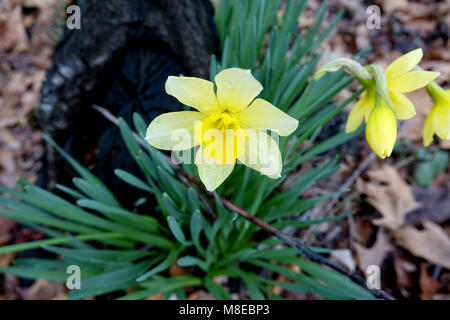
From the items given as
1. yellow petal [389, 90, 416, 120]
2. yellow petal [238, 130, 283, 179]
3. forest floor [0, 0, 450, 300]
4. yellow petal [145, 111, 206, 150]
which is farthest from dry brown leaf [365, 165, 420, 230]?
Answer: yellow petal [145, 111, 206, 150]

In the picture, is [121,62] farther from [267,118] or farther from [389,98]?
[389,98]

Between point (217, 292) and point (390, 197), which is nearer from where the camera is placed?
point (217, 292)

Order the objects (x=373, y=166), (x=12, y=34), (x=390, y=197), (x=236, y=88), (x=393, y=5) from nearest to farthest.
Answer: (x=236, y=88) < (x=390, y=197) < (x=373, y=166) < (x=393, y=5) < (x=12, y=34)

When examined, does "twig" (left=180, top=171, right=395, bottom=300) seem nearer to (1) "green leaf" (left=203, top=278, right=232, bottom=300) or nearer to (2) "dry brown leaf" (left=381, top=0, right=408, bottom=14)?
(1) "green leaf" (left=203, top=278, right=232, bottom=300)

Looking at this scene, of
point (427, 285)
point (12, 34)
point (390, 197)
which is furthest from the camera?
point (12, 34)

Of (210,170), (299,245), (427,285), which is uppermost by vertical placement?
(210,170)

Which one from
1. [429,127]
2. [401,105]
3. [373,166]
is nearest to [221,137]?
[401,105]
